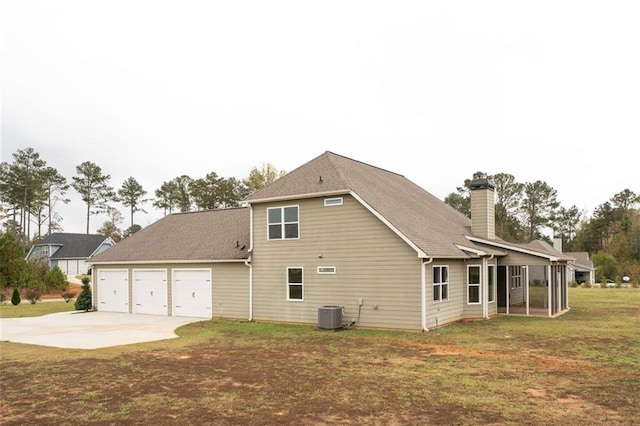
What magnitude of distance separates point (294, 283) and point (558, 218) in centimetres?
6667

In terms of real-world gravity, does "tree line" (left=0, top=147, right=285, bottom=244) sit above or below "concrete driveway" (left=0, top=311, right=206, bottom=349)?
above

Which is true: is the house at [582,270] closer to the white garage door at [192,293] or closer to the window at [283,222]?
the window at [283,222]

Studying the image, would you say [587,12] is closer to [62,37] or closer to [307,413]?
[307,413]

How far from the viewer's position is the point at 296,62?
67.9 ft

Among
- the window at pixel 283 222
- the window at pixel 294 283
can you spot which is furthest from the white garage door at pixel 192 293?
the window at pixel 294 283

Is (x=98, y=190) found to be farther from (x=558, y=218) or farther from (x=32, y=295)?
(x=558, y=218)

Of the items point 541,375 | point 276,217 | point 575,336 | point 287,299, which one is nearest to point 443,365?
point 541,375

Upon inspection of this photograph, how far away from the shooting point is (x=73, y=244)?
195ft

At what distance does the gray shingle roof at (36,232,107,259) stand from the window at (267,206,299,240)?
47.8 m

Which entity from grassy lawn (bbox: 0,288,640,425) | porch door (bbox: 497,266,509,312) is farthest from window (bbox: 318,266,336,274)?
porch door (bbox: 497,266,509,312)

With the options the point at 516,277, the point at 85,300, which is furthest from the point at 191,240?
the point at 516,277

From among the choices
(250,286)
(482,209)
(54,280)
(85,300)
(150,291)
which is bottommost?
(85,300)

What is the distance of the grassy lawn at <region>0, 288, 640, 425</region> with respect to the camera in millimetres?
7301

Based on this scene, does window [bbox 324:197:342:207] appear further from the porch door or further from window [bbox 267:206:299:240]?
the porch door
